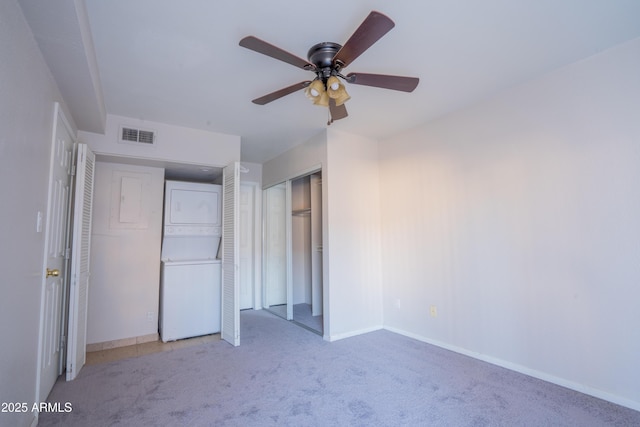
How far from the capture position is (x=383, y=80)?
207 cm

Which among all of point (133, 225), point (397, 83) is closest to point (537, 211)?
point (397, 83)

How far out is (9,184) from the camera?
149 cm

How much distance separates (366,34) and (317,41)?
0.63 meters

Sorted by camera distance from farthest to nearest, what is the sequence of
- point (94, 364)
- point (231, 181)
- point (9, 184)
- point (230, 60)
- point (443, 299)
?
point (231, 181) → point (443, 299) → point (94, 364) → point (230, 60) → point (9, 184)

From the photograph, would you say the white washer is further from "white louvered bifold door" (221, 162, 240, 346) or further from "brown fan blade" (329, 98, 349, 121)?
"brown fan blade" (329, 98, 349, 121)

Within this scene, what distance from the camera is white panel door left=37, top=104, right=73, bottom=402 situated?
2164 mm

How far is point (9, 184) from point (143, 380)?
1.96 m

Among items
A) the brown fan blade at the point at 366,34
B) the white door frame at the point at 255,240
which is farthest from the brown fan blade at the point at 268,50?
the white door frame at the point at 255,240

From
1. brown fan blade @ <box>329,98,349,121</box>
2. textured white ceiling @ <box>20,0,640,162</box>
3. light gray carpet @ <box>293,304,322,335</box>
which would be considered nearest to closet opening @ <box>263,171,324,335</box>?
light gray carpet @ <box>293,304,322,335</box>

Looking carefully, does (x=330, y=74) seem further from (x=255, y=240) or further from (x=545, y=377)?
(x=255, y=240)

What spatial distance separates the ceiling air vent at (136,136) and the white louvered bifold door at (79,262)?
1.36 feet

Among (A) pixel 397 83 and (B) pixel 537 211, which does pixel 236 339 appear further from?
(B) pixel 537 211

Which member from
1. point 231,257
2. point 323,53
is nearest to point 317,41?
point 323,53

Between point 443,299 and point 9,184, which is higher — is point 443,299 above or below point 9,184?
below
